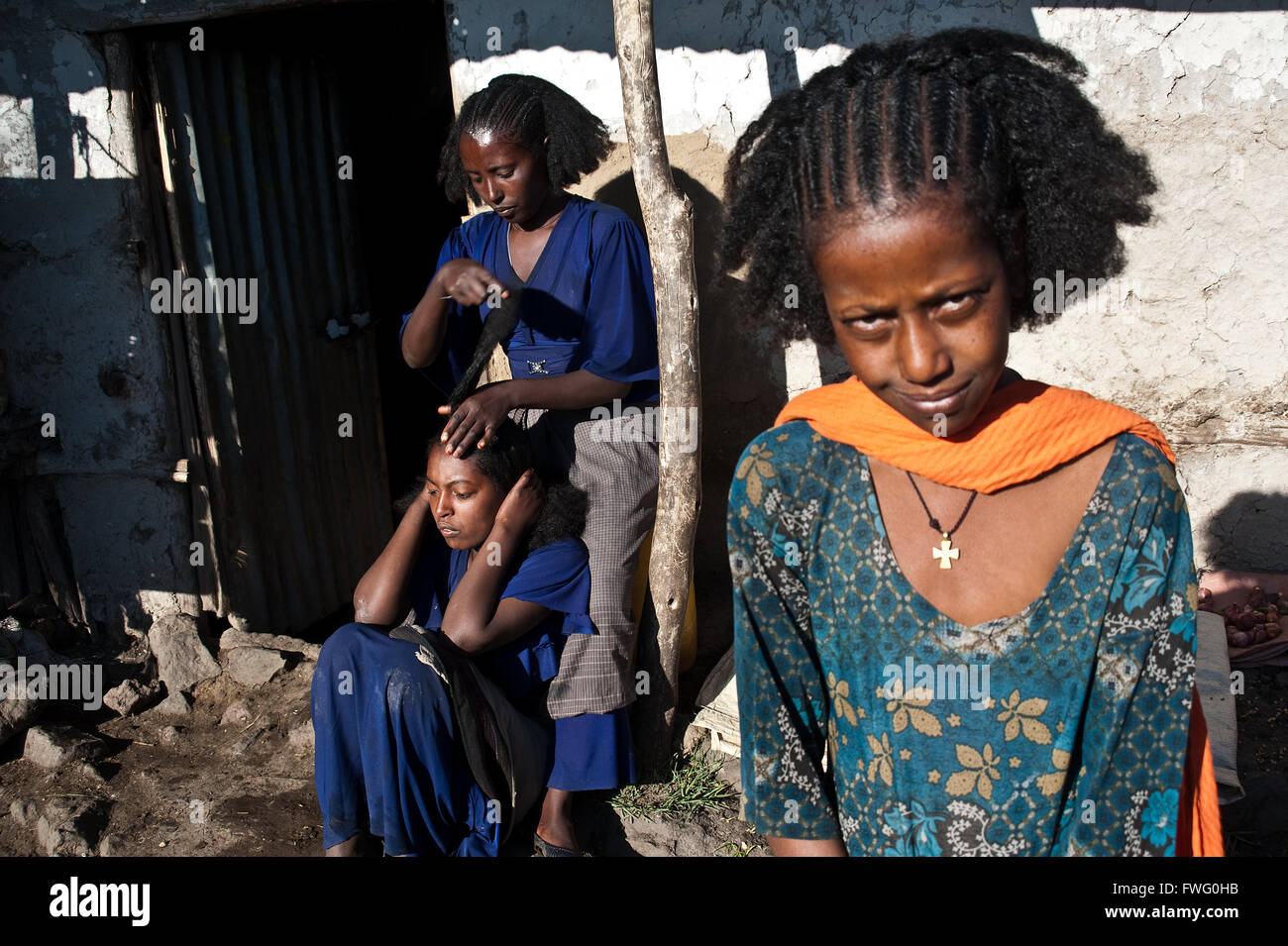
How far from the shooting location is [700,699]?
3566mm

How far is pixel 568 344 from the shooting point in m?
3.41

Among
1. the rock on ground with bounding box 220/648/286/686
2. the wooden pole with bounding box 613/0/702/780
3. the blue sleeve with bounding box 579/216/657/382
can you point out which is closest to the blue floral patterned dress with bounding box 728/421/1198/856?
the wooden pole with bounding box 613/0/702/780

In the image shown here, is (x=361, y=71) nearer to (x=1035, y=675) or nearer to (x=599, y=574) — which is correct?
(x=599, y=574)

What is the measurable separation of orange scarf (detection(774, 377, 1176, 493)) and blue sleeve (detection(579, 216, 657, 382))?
6.42 feet

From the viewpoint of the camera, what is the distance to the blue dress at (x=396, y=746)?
293cm

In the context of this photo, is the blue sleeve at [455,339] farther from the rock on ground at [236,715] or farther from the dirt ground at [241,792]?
the rock on ground at [236,715]

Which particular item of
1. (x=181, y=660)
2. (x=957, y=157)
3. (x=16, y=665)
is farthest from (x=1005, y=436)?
(x=16, y=665)

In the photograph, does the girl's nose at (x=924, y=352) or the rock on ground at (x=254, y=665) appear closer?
the girl's nose at (x=924, y=352)

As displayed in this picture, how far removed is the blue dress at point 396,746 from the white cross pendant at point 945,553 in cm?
190

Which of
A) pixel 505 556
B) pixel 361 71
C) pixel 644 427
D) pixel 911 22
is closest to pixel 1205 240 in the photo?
pixel 911 22

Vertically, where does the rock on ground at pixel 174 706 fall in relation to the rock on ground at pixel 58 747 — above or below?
above

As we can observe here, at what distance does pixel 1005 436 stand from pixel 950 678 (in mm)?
329

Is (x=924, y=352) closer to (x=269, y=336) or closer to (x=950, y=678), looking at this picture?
(x=950, y=678)

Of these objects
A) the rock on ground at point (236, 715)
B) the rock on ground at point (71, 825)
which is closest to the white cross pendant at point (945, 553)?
the rock on ground at point (71, 825)
